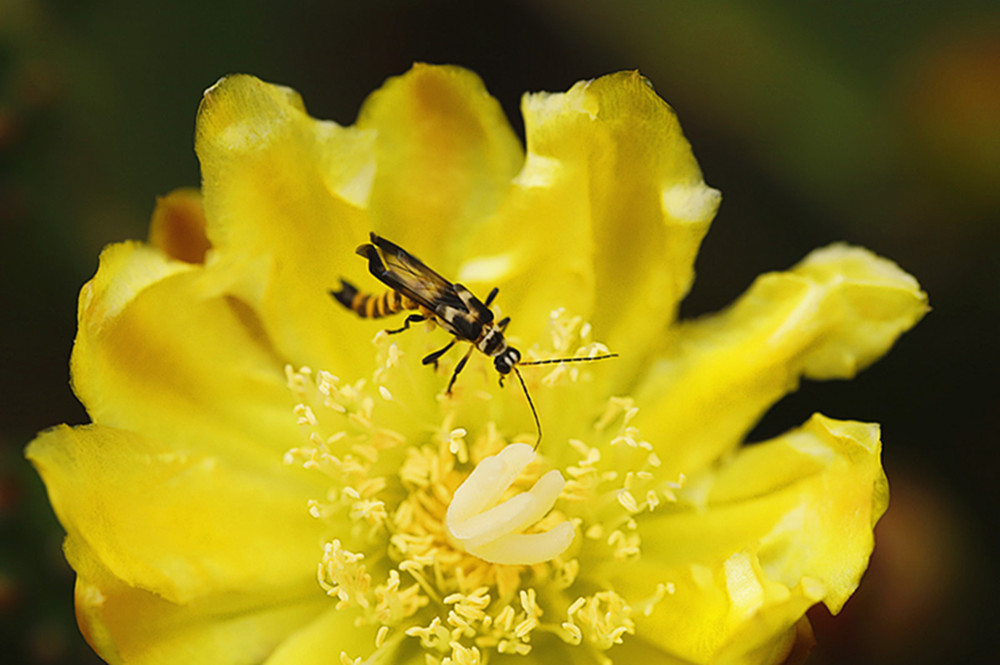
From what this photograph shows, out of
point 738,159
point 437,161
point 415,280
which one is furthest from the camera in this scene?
point 738,159

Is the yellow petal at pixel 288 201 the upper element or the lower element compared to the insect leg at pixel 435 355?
upper

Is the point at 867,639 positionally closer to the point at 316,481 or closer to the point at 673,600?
the point at 673,600

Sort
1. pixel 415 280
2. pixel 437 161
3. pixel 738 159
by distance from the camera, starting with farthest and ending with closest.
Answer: pixel 738 159, pixel 437 161, pixel 415 280

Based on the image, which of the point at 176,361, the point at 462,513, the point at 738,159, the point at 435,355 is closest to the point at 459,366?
the point at 435,355

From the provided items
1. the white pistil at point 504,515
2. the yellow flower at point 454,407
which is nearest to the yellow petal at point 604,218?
the yellow flower at point 454,407

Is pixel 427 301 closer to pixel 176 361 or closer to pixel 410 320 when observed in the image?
pixel 410 320

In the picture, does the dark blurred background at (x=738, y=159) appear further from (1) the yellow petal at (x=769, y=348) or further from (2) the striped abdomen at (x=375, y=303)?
(2) the striped abdomen at (x=375, y=303)
